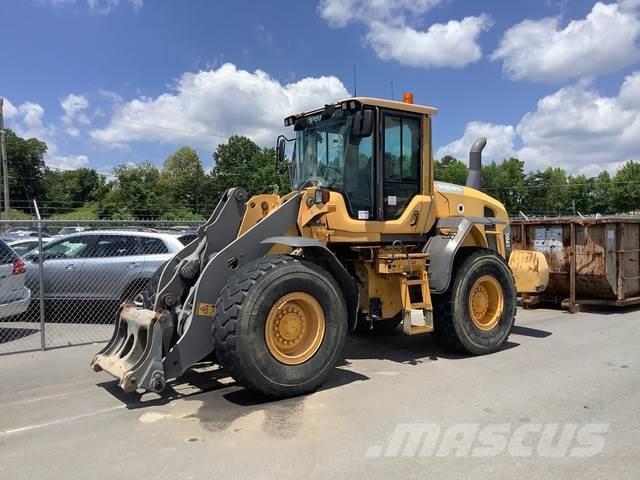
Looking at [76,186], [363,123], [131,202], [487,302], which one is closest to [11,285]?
[363,123]

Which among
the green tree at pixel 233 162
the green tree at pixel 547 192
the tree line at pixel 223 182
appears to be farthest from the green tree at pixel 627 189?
the green tree at pixel 233 162

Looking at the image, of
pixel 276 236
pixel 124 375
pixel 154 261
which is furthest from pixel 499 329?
pixel 154 261

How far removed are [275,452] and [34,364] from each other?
4432 millimetres

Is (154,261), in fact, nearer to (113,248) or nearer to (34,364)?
(113,248)

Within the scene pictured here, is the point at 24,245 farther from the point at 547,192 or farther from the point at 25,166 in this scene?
the point at 547,192

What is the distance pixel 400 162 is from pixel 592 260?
5582mm

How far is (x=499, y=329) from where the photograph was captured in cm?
747

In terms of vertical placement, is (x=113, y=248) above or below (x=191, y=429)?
above

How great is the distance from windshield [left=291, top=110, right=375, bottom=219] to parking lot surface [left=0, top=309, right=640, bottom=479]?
2.06 meters

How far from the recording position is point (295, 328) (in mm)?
5613

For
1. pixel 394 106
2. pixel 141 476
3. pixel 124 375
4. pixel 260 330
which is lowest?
pixel 141 476

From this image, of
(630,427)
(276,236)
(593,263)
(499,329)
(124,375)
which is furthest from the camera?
(593,263)

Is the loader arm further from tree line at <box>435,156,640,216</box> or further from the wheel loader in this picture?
tree line at <box>435,156,640,216</box>

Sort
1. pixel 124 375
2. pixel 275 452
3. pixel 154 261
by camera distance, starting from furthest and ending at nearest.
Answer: pixel 154 261 → pixel 124 375 → pixel 275 452
